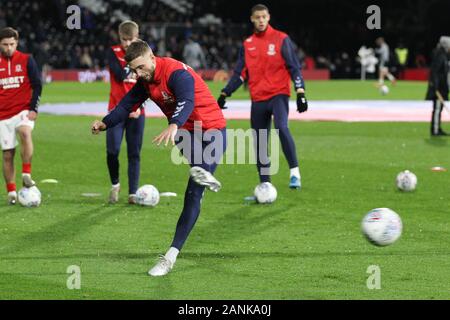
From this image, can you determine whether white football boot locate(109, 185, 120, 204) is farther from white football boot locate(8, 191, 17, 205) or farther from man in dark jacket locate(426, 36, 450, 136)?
man in dark jacket locate(426, 36, 450, 136)

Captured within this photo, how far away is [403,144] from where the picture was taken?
69.8ft

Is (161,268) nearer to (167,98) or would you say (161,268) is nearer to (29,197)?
(167,98)

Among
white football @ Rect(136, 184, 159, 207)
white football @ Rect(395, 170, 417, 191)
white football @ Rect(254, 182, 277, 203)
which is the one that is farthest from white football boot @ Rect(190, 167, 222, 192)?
white football @ Rect(395, 170, 417, 191)

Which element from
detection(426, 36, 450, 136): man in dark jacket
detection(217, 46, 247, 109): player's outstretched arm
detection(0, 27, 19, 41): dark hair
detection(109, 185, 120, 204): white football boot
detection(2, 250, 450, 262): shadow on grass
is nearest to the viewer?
detection(2, 250, 450, 262): shadow on grass

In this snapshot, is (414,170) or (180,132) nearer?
(180,132)

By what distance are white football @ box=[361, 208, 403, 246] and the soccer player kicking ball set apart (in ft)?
5.20

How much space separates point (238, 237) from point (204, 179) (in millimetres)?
1893

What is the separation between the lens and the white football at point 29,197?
42.7ft

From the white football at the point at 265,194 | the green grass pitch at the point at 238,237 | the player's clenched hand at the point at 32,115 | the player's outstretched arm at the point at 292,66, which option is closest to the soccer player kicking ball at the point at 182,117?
the green grass pitch at the point at 238,237

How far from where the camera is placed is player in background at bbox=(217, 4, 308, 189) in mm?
14359

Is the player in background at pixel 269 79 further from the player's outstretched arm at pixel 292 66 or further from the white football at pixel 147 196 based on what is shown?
the white football at pixel 147 196
